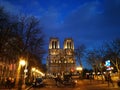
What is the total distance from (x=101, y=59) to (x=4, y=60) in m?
40.6

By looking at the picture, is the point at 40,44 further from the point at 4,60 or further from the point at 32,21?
the point at 4,60

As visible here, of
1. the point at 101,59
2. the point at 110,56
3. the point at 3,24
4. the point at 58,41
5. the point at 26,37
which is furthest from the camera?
the point at 58,41

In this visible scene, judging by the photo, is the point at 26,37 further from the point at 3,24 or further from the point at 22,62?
the point at 3,24

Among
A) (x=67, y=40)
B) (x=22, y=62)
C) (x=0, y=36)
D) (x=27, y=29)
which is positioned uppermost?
(x=67, y=40)

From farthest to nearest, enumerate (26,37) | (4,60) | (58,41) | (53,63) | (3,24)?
(58,41) < (53,63) < (4,60) < (26,37) < (3,24)

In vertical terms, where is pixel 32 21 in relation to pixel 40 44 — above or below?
above

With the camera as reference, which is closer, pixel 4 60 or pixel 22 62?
pixel 22 62

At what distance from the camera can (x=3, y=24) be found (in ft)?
102

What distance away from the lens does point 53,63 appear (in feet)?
577

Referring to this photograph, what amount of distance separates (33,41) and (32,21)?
424 cm

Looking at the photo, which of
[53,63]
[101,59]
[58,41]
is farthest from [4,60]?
[58,41]

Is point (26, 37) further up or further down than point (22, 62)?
further up

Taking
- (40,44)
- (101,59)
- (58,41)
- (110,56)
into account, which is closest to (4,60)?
(40,44)

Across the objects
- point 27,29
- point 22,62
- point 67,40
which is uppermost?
point 67,40
